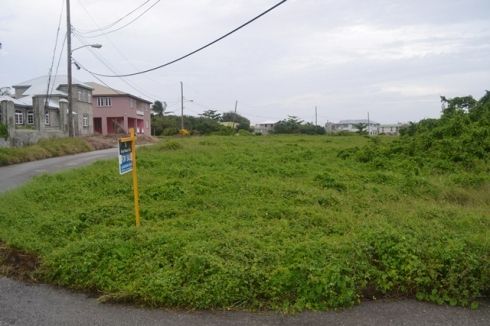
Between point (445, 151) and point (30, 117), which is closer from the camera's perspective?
point (445, 151)

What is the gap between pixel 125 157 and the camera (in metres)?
5.72

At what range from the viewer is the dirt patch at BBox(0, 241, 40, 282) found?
4.92 meters

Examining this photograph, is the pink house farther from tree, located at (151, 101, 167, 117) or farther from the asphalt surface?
the asphalt surface

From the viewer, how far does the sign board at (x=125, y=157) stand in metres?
5.58

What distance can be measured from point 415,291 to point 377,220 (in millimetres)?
1894

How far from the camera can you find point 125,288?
427 cm

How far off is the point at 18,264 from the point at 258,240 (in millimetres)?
3111

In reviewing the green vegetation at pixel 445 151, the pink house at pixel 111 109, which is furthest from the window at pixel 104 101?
the green vegetation at pixel 445 151

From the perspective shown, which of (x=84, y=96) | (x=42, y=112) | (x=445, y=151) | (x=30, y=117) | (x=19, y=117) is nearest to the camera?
(x=445, y=151)

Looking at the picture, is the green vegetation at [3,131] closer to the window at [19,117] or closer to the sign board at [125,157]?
the window at [19,117]

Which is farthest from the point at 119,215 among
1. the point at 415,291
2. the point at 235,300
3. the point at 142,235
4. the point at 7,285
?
the point at 415,291

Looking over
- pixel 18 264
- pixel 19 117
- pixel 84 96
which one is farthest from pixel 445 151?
pixel 84 96

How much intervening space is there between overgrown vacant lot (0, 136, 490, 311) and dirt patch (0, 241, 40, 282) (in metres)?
0.13

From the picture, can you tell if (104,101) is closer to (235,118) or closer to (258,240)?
(235,118)
